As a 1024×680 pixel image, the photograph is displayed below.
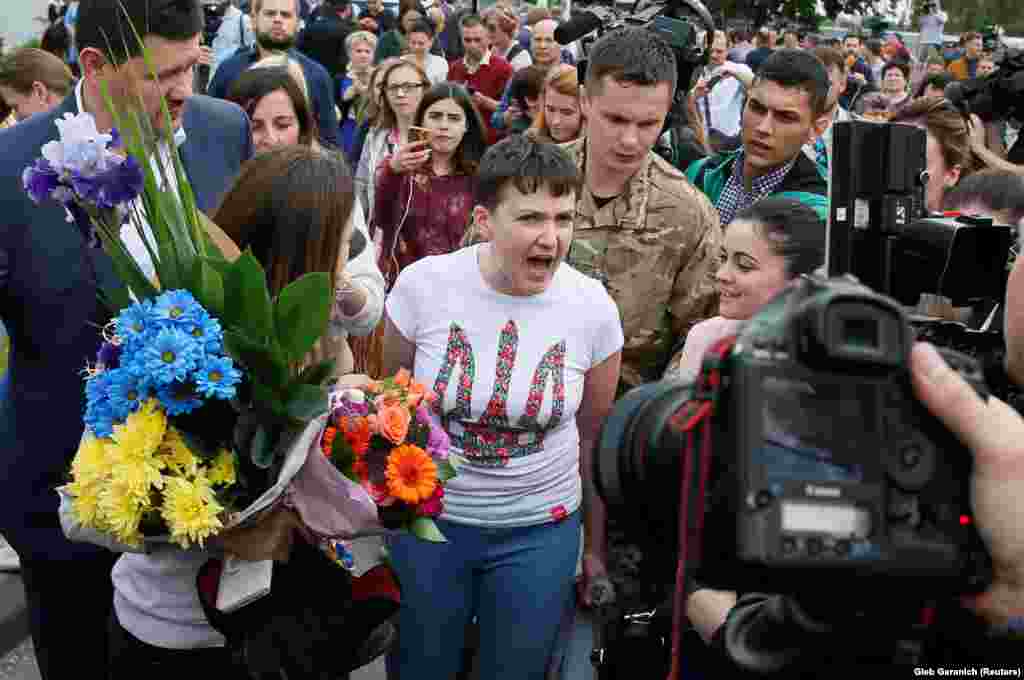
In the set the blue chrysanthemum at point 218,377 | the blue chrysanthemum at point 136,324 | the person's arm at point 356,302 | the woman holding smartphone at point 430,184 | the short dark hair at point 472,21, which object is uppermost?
the blue chrysanthemum at point 136,324

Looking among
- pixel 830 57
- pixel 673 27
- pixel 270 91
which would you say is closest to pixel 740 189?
pixel 673 27

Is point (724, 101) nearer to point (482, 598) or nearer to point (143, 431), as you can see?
point (482, 598)

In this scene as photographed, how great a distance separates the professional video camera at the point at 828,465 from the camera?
1.41 meters

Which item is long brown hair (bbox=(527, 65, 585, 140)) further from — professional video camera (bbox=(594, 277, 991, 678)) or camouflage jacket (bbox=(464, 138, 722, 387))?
professional video camera (bbox=(594, 277, 991, 678))

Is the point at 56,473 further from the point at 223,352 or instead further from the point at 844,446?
the point at 844,446

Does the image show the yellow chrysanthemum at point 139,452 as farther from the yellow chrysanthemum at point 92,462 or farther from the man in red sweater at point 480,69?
the man in red sweater at point 480,69

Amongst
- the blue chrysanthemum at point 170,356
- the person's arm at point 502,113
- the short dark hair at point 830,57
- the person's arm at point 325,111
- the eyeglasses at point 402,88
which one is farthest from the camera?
the person's arm at point 502,113

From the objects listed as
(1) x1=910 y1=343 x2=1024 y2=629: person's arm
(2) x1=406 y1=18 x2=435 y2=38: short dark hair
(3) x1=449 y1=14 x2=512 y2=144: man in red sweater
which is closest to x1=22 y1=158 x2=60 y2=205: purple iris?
(1) x1=910 y1=343 x2=1024 y2=629: person's arm

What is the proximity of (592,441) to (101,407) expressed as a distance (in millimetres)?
1469

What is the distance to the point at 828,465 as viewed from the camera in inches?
56.6

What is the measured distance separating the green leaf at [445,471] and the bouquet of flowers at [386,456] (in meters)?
0.07

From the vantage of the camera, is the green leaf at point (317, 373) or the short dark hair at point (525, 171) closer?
the green leaf at point (317, 373)

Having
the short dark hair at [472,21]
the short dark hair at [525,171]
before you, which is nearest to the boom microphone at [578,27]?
the short dark hair at [525,171]

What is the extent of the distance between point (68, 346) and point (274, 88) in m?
2.22
